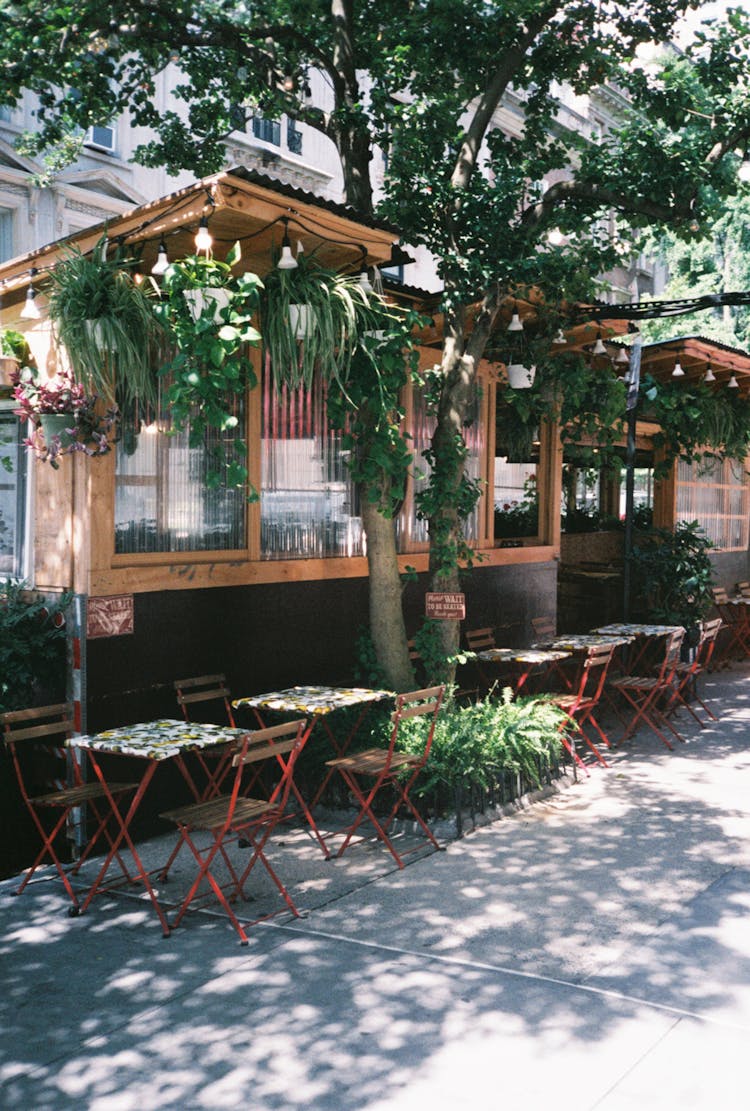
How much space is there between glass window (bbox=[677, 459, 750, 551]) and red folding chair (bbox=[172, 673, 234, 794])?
9328 mm

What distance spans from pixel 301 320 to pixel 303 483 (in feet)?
6.37

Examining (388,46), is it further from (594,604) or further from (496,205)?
(594,604)

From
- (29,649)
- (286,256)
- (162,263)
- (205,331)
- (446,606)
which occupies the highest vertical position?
(286,256)

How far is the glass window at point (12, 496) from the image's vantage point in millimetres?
7000

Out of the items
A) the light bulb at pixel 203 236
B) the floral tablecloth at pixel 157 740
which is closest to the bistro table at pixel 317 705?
the floral tablecloth at pixel 157 740

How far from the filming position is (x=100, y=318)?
20.1 ft

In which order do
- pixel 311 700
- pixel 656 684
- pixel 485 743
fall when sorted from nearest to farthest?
pixel 311 700
pixel 485 743
pixel 656 684

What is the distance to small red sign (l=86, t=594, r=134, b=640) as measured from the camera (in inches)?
257

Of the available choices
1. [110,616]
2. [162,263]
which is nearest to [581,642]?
[110,616]

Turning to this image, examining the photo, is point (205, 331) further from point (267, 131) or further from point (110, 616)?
point (267, 131)

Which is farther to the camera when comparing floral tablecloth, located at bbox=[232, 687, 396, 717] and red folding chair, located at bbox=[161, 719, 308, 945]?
floral tablecloth, located at bbox=[232, 687, 396, 717]

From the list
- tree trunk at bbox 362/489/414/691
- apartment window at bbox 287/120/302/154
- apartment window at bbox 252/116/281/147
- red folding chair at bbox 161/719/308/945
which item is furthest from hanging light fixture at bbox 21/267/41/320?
apartment window at bbox 287/120/302/154

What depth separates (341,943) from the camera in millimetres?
5211

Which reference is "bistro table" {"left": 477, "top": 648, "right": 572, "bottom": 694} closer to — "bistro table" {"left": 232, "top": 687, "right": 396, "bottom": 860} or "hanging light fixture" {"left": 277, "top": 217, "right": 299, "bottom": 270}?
"bistro table" {"left": 232, "top": 687, "right": 396, "bottom": 860}
